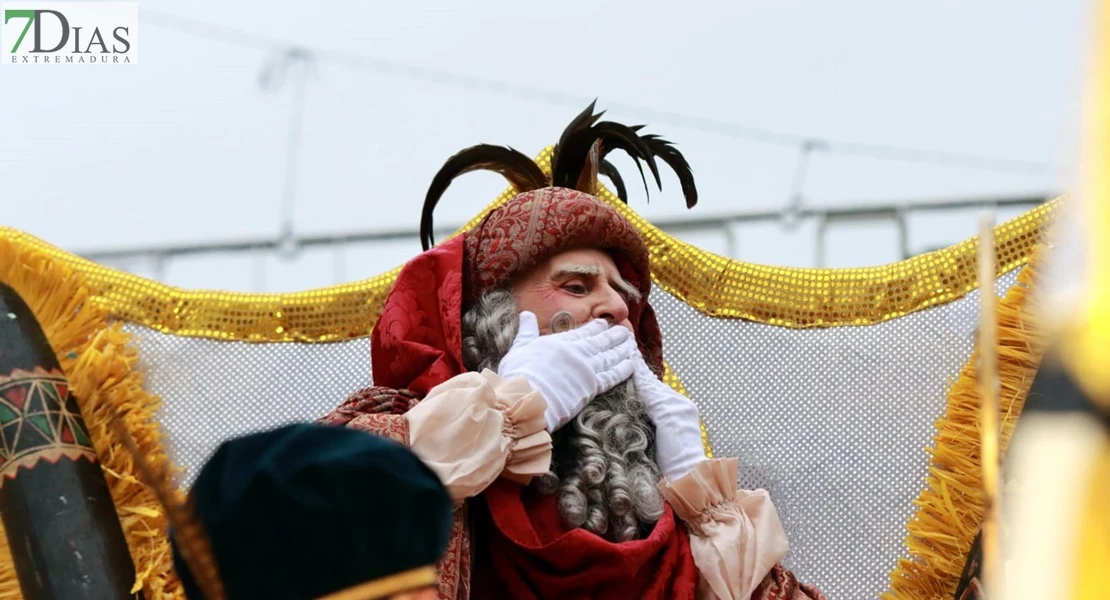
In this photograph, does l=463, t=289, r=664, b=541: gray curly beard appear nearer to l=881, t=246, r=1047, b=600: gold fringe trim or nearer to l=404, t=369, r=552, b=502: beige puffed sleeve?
l=404, t=369, r=552, b=502: beige puffed sleeve

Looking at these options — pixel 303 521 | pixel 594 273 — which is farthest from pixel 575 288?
pixel 303 521

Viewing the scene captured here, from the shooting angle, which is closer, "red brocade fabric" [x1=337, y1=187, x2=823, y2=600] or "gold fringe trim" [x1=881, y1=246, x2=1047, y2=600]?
"red brocade fabric" [x1=337, y1=187, x2=823, y2=600]

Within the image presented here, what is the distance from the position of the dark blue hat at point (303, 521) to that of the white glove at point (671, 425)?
128 cm

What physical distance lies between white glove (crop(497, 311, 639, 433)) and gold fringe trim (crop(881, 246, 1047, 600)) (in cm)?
64

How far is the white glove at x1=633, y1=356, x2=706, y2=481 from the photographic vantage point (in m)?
2.29

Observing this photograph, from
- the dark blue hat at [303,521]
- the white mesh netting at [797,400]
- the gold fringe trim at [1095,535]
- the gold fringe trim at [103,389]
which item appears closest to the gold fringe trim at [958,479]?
the white mesh netting at [797,400]

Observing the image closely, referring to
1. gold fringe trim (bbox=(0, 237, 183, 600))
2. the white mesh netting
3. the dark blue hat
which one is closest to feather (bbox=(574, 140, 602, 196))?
the white mesh netting

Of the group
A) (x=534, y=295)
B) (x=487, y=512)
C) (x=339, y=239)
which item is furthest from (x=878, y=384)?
(x=339, y=239)

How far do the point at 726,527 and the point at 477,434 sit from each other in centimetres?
46

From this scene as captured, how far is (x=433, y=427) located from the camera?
6.51 ft

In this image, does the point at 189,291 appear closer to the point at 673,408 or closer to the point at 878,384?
the point at 673,408

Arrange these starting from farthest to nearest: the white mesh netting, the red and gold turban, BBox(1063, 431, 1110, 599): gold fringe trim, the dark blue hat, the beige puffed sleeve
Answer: the white mesh netting, the red and gold turban, the beige puffed sleeve, the dark blue hat, BBox(1063, 431, 1110, 599): gold fringe trim

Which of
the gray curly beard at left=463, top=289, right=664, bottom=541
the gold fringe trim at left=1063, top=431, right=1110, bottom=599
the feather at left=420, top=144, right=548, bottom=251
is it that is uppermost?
the feather at left=420, top=144, right=548, bottom=251

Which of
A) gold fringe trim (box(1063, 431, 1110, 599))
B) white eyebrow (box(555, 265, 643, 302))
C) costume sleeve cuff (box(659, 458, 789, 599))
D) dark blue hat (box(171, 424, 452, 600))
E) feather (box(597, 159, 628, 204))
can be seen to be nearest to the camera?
gold fringe trim (box(1063, 431, 1110, 599))
